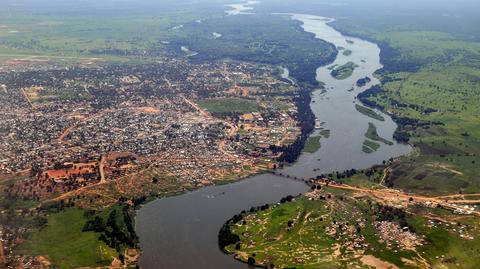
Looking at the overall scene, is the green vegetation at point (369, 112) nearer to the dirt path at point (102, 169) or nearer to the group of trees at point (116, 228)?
the dirt path at point (102, 169)

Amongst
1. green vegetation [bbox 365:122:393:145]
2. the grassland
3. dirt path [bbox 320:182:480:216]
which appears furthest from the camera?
green vegetation [bbox 365:122:393:145]

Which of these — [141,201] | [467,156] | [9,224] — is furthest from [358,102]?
[9,224]

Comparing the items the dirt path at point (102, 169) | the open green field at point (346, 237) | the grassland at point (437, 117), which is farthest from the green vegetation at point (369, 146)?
the dirt path at point (102, 169)

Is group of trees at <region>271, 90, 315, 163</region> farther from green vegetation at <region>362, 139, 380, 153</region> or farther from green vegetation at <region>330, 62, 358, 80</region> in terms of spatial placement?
green vegetation at <region>330, 62, 358, 80</region>

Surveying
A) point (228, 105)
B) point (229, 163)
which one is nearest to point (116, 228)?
point (229, 163)

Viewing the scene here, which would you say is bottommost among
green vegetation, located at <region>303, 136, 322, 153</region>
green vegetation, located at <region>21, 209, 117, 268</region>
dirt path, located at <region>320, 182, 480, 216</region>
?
green vegetation, located at <region>303, 136, 322, 153</region>

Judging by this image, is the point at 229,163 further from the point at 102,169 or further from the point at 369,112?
the point at 369,112

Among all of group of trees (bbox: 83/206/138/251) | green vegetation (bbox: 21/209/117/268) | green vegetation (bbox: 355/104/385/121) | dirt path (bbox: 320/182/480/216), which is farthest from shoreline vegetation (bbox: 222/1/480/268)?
green vegetation (bbox: 21/209/117/268)
